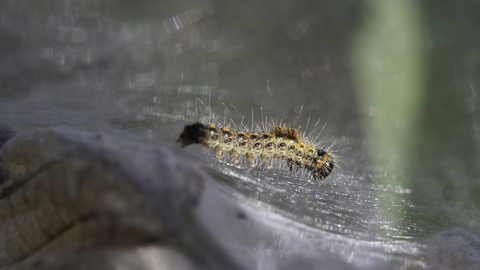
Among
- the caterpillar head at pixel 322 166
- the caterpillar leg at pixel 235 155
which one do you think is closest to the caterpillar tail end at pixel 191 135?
Result: the caterpillar leg at pixel 235 155

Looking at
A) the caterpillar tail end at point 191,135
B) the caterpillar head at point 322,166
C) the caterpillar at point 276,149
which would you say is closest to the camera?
the caterpillar tail end at point 191,135

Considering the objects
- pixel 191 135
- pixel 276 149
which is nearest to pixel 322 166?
pixel 276 149

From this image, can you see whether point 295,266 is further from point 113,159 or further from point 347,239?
point 113,159

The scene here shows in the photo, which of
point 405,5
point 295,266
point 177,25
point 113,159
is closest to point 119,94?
point 177,25

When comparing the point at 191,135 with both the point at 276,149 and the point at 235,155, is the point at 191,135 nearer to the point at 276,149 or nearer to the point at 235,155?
the point at 235,155

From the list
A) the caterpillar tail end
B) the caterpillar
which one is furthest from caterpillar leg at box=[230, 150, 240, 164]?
the caterpillar tail end

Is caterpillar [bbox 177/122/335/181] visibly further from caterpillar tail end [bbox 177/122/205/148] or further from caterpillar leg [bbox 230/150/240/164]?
caterpillar tail end [bbox 177/122/205/148]

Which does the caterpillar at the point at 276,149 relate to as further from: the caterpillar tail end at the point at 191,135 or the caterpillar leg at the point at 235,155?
the caterpillar tail end at the point at 191,135
